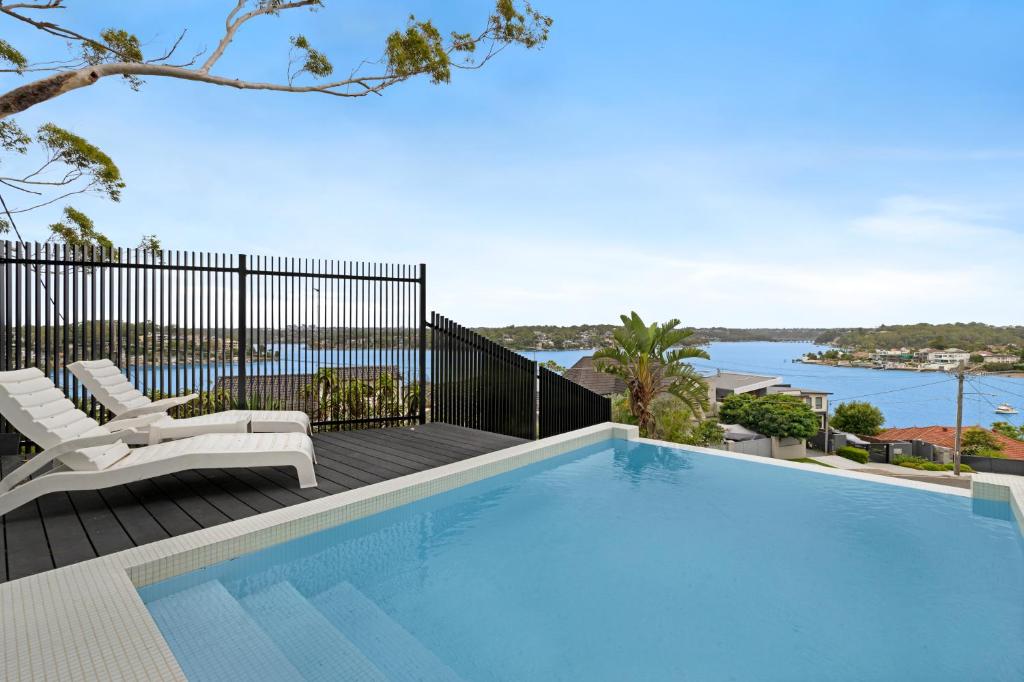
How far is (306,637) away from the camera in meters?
2.69

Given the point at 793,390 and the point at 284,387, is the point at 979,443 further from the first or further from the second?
the point at 284,387

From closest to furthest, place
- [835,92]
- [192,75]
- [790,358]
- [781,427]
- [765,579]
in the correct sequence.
→ [765,579], [192,75], [835,92], [781,427], [790,358]

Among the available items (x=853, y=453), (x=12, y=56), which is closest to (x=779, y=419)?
(x=853, y=453)

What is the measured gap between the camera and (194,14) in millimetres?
9234

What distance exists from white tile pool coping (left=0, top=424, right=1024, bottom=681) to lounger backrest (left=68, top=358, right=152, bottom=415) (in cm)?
274

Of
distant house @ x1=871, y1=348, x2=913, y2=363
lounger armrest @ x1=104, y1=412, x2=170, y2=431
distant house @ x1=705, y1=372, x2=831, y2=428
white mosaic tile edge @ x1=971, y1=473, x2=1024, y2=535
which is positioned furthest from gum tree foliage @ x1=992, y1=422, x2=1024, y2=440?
lounger armrest @ x1=104, y1=412, x2=170, y2=431

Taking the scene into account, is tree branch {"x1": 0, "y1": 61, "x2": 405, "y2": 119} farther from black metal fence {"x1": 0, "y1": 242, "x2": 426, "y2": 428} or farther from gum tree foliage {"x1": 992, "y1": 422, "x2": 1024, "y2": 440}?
gum tree foliage {"x1": 992, "y1": 422, "x2": 1024, "y2": 440}

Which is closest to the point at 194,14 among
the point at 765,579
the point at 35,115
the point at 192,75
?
the point at 192,75

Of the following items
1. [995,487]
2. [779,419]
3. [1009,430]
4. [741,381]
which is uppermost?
[995,487]

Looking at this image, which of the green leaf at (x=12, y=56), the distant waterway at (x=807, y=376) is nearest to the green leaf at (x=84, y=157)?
the green leaf at (x=12, y=56)

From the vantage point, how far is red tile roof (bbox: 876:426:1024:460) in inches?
1473

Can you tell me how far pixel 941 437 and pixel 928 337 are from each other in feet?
52.5

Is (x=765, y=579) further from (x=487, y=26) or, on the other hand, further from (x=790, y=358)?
(x=790, y=358)

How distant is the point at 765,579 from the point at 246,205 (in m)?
14.3
